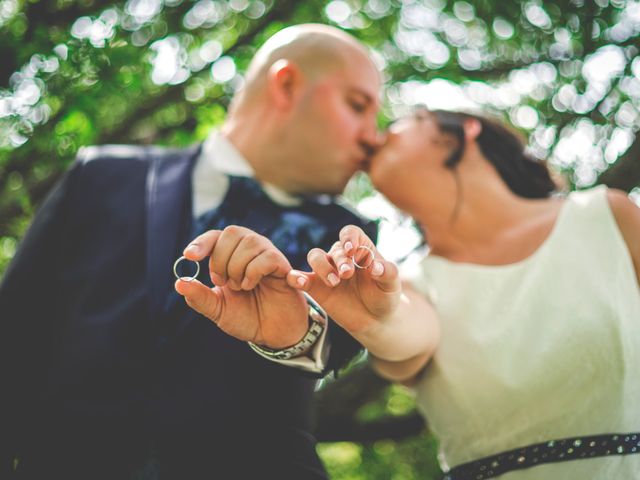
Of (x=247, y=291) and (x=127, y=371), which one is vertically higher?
(x=247, y=291)

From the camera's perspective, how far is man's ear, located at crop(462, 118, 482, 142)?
2814mm

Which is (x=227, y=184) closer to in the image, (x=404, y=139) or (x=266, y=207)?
(x=266, y=207)

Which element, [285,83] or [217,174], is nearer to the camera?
[217,174]

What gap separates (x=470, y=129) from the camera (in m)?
2.82

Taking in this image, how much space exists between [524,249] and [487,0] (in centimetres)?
231

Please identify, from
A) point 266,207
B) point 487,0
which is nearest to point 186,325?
point 266,207

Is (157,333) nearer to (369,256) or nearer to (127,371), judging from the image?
(127,371)

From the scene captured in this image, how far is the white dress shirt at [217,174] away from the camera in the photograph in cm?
237

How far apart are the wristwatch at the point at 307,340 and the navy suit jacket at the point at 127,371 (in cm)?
18

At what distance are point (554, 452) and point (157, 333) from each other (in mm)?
1446

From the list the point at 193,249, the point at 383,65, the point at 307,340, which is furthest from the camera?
the point at 383,65

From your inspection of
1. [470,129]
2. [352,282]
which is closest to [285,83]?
[470,129]

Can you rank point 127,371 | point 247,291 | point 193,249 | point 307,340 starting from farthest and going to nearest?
1. point 127,371
2. point 307,340
3. point 247,291
4. point 193,249

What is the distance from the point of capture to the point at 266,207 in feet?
7.77
